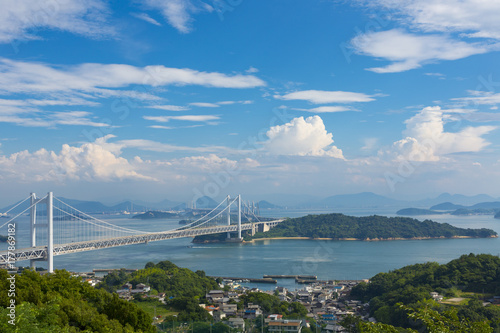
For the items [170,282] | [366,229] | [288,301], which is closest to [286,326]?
[288,301]

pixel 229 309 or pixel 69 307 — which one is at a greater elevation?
pixel 69 307

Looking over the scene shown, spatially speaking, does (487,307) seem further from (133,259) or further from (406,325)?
(133,259)

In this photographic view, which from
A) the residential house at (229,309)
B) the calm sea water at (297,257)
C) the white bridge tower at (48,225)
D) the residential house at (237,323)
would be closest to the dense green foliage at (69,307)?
the residential house at (237,323)

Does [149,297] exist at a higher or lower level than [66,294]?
lower

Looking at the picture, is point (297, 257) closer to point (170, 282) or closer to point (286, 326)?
point (170, 282)

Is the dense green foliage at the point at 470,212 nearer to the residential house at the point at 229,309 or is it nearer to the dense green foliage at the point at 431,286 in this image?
the dense green foliage at the point at 431,286

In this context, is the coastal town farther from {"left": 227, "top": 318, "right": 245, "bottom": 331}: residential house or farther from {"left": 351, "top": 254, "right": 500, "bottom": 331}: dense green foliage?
{"left": 351, "top": 254, "right": 500, "bottom": 331}: dense green foliage

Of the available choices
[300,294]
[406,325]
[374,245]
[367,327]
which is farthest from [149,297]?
[374,245]

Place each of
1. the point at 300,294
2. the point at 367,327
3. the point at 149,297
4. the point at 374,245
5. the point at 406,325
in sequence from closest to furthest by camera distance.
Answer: the point at 367,327 < the point at 406,325 < the point at 149,297 < the point at 300,294 < the point at 374,245
